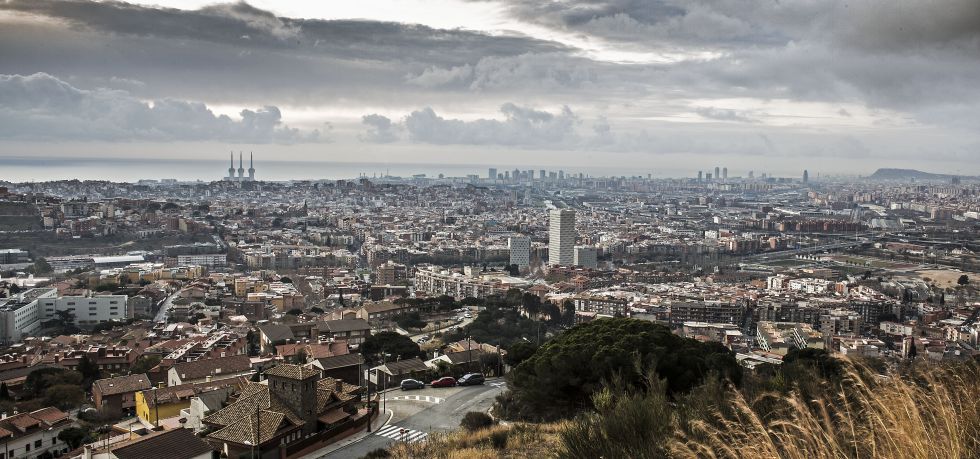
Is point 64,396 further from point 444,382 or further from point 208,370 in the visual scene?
point 444,382

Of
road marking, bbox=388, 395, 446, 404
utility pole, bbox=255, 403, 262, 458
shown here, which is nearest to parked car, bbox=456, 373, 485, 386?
road marking, bbox=388, 395, 446, 404

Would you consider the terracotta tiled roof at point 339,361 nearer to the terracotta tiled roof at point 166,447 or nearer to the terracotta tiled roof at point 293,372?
the terracotta tiled roof at point 293,372

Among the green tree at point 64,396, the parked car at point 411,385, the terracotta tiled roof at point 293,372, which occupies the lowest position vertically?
the green tree at point 64,396

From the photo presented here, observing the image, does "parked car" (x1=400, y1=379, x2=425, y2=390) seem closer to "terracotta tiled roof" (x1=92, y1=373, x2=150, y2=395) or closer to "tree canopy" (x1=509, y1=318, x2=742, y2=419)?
"tree canopy" (x1=509, y1=318, x2=742, y2=419)

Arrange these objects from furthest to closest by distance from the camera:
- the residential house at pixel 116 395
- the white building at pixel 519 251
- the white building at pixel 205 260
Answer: the white building at pixel 519 251
the white building at pixel 205 260
the residential house at pixel 116 395

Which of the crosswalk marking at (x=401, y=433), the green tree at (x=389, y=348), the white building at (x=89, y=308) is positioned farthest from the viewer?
the white building at (x=89, y=308)

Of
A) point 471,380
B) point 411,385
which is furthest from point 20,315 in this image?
point 471,380

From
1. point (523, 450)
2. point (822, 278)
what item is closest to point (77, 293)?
point (523, 450)

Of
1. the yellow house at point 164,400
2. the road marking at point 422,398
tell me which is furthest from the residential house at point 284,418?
the yellow house at point 164,400
